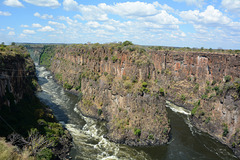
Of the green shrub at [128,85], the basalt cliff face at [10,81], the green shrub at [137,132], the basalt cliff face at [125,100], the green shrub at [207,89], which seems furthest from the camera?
the green shrub at [207,89]

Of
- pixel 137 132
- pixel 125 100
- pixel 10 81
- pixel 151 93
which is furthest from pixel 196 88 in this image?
pixel 10 81

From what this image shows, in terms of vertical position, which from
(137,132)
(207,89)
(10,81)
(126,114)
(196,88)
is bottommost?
(137,132)

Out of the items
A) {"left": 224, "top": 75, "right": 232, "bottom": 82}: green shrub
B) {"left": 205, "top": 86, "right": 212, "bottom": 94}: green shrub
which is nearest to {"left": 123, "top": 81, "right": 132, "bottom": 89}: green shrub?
{"left": 205, "top": 86, "right": 212, "bottom": 94}: green shrub

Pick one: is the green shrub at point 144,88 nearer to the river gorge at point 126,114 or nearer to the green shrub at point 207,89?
the river gorge at point 126,114

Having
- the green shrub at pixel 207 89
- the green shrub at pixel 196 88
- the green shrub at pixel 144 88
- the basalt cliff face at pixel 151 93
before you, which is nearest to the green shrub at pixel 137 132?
the basalt cliff face at pixel 151 93

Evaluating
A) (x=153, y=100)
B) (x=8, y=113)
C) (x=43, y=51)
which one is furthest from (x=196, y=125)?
(x=43, y=51)

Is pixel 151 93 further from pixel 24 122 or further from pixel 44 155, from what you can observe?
pixel 24 122
